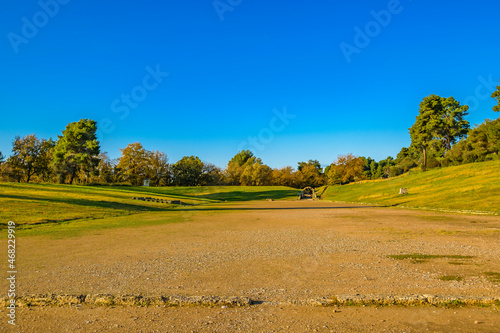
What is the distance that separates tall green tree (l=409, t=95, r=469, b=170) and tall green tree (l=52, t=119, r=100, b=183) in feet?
246

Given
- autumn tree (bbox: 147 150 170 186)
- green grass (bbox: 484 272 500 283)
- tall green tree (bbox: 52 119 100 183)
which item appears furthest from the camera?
autumn tree (bbox: 147 150 170 186)

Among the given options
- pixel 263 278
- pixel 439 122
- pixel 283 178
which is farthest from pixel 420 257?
pixel 283 178

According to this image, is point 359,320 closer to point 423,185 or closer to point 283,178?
point 423,185

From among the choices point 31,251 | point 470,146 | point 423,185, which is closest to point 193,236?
point 31,251

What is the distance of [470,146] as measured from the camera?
52375 millimetres

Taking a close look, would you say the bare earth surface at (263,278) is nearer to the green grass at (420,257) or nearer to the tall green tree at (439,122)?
the green grass at (420,257)

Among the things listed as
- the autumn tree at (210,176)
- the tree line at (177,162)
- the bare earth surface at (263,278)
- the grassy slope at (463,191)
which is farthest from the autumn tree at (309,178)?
the bare earth surface at (263,278)

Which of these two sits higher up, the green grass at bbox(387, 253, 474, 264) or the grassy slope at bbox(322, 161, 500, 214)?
the grassy slope at bbox(322, 161, 500, 214)

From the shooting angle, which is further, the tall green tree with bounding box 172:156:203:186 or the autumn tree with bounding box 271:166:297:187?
the autumn tree with bounding box 271:166:297:187

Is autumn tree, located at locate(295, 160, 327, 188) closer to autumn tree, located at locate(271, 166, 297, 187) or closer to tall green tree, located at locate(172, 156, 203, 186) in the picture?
autumn tree, located at locate(271, 166, 297, 187)

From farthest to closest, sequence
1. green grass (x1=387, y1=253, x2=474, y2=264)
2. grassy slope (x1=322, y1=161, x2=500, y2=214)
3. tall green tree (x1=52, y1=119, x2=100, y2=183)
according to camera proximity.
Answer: tall green tree (x1=52, y1=119, x2=100, y2=183) → grassy slope (x1=322, y1=161, x2=500, y2=214) → green grass (x1=387, y1=253, x2=474, y2=264)

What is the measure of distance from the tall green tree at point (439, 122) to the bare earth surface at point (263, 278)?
60.8 metres

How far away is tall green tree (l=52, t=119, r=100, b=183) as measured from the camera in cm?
6811

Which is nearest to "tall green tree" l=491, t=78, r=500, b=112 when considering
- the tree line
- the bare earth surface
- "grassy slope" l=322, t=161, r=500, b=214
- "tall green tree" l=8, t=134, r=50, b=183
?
the tree line
